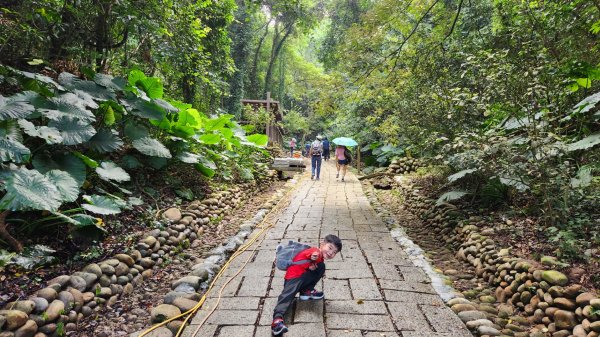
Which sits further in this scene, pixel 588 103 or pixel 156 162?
pixel 156 162

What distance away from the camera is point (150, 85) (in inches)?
189

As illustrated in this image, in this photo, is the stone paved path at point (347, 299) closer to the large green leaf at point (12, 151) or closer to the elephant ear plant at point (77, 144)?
the elephant ear plant at point (77, 144)

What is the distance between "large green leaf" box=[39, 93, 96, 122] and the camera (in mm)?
3275

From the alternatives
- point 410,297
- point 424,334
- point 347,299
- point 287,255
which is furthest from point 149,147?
point 424,334

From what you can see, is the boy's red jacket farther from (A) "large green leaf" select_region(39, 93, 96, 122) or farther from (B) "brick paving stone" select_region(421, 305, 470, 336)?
(A) "large green leaf" select_region(39, 93, 96, 122)

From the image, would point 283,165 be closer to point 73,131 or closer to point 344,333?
point 73,131

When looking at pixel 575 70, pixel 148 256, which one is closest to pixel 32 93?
pixel 148 256

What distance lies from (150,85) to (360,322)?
13.5 ft

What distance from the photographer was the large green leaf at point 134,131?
14.2ft

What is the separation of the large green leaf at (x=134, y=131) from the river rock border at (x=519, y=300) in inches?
152

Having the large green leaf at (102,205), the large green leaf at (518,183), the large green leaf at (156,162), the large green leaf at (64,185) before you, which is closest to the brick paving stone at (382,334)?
the large green leaf at (518,183)

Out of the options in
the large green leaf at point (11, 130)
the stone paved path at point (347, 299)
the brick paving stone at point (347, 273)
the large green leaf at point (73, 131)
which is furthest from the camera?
the large green leaf at point (73, 131)

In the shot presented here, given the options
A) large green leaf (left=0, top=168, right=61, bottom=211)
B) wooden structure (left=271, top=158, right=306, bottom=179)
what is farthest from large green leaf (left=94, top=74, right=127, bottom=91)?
wooden structure (left=271, top=158, right=306, bottom=179)

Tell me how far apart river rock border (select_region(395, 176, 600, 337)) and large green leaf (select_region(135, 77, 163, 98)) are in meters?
4.34
